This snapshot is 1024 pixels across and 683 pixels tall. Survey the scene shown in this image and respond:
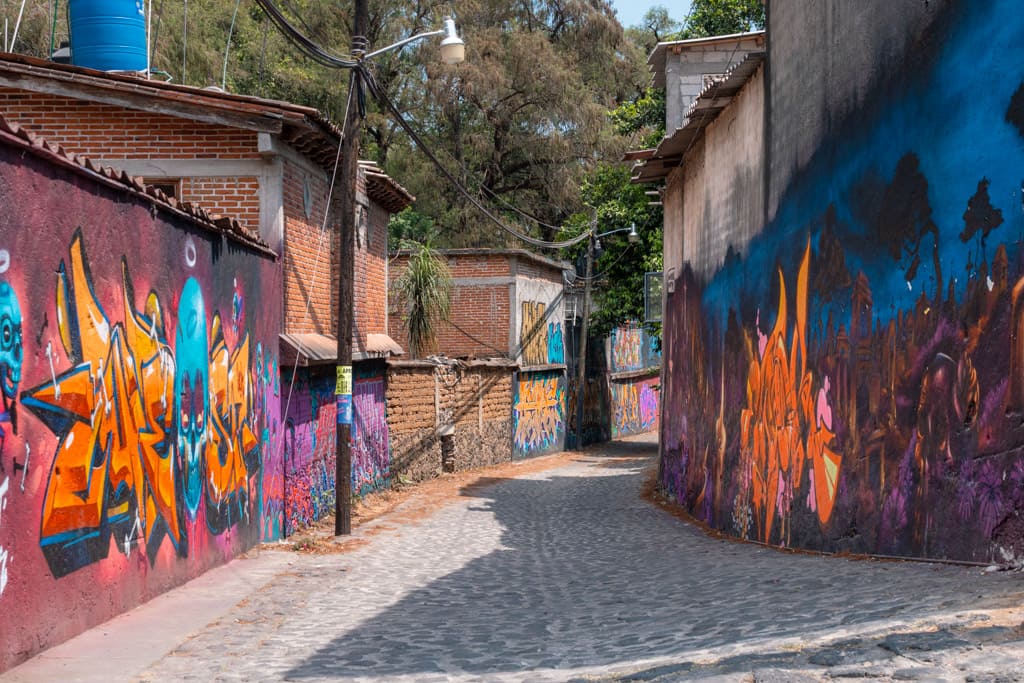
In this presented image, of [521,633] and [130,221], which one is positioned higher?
[130,221]

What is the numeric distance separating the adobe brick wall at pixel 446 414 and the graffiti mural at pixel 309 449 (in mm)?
4029

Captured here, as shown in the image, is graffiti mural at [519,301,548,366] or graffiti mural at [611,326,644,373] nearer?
graffiti mural at [519,301,548,366]

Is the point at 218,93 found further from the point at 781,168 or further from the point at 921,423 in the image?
the point at 921,423

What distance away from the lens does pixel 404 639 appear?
8.09m

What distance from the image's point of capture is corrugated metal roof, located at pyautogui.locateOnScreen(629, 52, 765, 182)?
44.4ft

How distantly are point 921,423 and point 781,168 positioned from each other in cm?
453

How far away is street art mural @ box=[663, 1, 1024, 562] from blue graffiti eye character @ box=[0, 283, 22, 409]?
6.19 meters

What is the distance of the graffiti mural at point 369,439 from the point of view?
18798 millimetres

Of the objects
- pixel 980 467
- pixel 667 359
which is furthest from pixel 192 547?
pixel 667 359

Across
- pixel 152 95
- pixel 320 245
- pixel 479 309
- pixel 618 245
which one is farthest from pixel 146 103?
pixel 618 245

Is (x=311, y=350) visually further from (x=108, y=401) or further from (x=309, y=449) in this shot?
(x=108, y=401)

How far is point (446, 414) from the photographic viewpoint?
81.4 ft

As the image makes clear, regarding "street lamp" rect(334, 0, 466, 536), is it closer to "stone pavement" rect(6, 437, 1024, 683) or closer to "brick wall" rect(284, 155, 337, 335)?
"brick wall" rect(284, 155, 337, 335)

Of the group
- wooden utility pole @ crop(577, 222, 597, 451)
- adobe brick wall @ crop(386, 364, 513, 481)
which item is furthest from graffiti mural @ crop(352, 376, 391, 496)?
wooden utility pole @ crop(577, 222, 597, 451)
